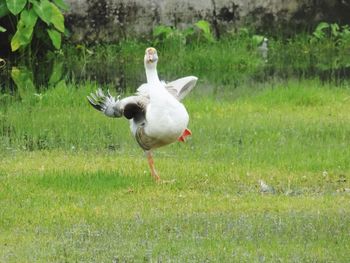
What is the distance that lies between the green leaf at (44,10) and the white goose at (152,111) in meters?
6.72

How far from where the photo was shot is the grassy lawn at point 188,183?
6.89 metres

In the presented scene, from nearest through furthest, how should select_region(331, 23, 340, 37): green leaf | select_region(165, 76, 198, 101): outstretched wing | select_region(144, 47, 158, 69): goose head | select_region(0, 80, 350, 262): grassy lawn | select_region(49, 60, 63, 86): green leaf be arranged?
select_region(0, 80, 350, 262): grassy lawn → select_region(144, 47, 158, 69): goose head → select_region(165, 76, 198, 101): outstretched wing → select_region(49, 60, 63, 86): green leaf → select_region(331, 23, 340, 37): green leaf

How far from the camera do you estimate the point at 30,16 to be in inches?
620

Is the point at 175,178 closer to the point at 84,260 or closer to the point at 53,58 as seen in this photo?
the point at 84,260

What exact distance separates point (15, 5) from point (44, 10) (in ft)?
1.38

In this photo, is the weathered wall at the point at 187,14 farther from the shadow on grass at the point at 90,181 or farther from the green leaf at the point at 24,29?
the shadow on grass at the point at 90,181

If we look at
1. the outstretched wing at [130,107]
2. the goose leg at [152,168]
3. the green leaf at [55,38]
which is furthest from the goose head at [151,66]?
the green leaf at [55,38]

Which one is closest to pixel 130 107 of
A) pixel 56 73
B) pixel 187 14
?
pixel 56 73

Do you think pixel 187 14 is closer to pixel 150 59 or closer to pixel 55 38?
pixel 55 38

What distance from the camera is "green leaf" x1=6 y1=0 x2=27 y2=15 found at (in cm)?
1562

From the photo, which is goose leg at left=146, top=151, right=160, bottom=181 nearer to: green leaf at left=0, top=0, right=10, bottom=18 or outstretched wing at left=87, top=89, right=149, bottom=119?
outstretched wing at left=87, top=89, right=149, bottom=119

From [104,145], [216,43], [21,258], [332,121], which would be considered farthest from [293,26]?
[21,258]

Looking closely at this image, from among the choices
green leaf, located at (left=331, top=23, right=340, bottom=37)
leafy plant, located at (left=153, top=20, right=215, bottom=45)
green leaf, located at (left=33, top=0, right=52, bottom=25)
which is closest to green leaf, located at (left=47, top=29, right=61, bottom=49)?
green leaf, located at (left=33, top=0, right=52, bottom=25)

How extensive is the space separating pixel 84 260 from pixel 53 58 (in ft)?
34.9
